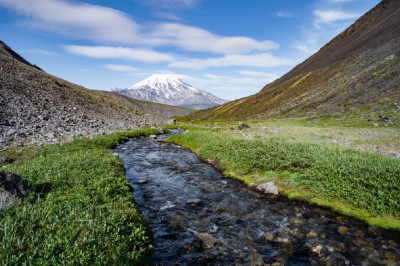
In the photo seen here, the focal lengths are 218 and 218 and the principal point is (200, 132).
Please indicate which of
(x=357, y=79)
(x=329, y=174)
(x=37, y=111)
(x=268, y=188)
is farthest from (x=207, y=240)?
(x=357, y=79)

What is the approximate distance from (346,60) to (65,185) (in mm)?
141544

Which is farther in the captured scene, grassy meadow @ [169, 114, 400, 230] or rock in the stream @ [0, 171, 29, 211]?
grassy meadow @ [169, 114, 400, 230]

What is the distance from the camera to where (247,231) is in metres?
11.0

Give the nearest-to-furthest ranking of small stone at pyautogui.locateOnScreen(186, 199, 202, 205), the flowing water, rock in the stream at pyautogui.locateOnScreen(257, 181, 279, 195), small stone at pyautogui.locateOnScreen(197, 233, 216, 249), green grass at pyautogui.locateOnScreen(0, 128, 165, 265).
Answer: green grass at pyautogui.locateOnScreen(0, 128, 165, 265) < the flowing water < small stone at pyautogui.locateOnScreen(197, 233, 216, 249) < small stone at pyautogui.locateOnScreen(186, 199, 202, 205) < rock in the stream at pyautogui.locateOnScreen(257, 181, 279, 195)

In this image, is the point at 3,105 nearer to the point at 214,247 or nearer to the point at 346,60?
the point at 214,247

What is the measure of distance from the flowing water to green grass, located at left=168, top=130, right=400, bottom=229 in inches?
38.6

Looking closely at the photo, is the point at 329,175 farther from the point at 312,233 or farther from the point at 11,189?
the point at 11,189

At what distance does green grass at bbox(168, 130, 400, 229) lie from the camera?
12.1 m

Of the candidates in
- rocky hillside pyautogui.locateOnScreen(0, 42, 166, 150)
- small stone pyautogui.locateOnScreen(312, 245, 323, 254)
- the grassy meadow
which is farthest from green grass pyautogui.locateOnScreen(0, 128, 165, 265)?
rocky hillside pyautogui.locateOnScreen(0, 42, 166, 150)

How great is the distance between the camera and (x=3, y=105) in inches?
1380

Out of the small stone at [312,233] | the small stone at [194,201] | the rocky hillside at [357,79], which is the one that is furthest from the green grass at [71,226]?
the rocky hillside at [357,79]

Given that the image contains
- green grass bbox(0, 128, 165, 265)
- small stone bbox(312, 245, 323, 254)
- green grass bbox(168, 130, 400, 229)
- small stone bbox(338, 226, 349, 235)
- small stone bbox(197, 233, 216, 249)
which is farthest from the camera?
green grass bbox(168, 130, 400, 229)

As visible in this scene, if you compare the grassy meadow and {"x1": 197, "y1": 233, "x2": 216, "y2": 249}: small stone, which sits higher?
the grassy meadow

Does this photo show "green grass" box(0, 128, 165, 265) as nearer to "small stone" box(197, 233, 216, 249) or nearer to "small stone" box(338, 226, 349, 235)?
"small stone" box(197, 233, 216, 249)
